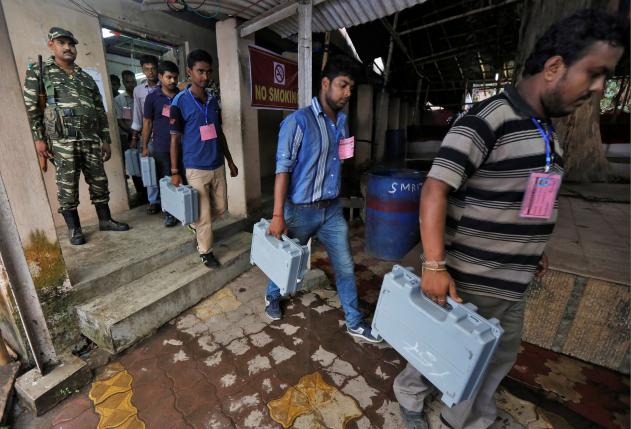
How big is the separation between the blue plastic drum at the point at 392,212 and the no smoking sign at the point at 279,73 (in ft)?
5.14

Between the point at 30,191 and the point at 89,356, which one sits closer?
the point at 30,191

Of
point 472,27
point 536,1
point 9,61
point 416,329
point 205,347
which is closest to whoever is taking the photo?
point 416,329

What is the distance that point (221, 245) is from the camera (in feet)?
12.0

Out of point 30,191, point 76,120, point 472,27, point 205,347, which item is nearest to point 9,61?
point 30,191

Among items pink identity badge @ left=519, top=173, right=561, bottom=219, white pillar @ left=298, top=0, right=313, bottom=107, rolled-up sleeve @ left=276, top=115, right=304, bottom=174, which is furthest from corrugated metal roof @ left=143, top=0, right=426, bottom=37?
pink identity badge @ left=519, top=173, right=561, bottom=219

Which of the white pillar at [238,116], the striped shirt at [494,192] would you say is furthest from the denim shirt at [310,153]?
the white pillar at [238,116]

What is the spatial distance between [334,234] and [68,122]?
2657 millimetres

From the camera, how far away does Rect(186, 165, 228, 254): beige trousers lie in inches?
115

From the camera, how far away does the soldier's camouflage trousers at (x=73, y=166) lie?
289 centimetres

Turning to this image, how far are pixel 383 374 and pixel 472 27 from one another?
7.59 metres

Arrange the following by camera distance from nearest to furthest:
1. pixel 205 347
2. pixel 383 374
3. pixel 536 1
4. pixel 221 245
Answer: pixel 383 374, pixel 205 347, pixel 221 245, pixel 536 1

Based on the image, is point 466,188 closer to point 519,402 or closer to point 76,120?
point 519,402

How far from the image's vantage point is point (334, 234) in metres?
2.39

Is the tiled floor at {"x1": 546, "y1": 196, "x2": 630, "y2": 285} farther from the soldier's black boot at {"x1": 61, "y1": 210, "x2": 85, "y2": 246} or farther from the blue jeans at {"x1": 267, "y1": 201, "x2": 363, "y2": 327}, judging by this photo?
the soldier's black boot at {"x1": 61, "y1": 210, "x2": 85, "y2": 246}
